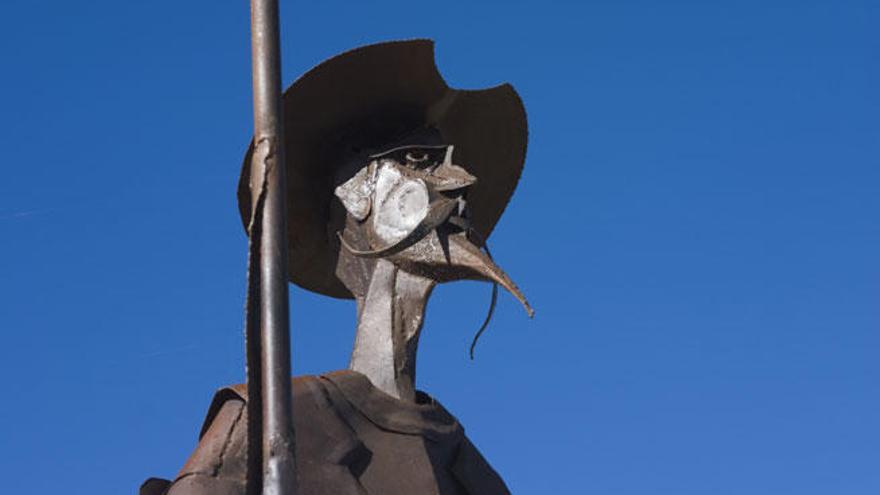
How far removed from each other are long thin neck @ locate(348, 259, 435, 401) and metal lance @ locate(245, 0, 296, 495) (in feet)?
7.69

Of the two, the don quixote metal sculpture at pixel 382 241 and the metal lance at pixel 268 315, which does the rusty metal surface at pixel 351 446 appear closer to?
the don quixote metal sculpture at pixel 382 241

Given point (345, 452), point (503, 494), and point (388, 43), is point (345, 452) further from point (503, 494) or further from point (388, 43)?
point (388, 43)

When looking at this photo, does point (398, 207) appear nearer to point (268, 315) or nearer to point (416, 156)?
point (416, 156)

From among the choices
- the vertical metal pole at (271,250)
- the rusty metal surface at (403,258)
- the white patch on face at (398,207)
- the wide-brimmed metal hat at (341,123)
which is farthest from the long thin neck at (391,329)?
the vertical metal pole at (271,250)

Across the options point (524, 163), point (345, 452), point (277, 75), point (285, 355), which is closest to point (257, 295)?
point (285, 355)

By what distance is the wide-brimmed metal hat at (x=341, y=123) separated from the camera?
8.34 metres

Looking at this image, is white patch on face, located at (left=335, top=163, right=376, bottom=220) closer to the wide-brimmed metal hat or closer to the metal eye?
the wide-brimmed metal hat

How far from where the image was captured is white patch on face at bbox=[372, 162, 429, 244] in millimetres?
8086

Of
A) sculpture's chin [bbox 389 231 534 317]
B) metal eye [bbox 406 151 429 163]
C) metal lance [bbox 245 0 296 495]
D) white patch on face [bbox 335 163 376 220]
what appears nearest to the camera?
metal lance [bbox 245 0 296 495]

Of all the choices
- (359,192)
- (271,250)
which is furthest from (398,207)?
(271,250)

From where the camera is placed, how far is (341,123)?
27.8ft

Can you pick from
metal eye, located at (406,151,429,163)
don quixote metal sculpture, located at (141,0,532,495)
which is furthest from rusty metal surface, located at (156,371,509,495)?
metal eye, located at (406,151,429,163)

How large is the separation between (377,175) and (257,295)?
8.79ft

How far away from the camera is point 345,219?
27.5ft
